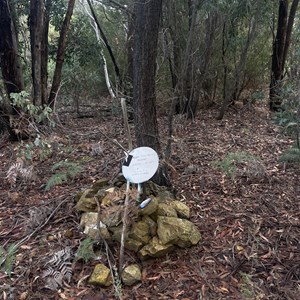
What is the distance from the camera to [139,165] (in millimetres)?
2275

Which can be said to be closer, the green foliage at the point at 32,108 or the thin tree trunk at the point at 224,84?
the green foliage at the point at 32,108

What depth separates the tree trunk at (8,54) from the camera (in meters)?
4.80

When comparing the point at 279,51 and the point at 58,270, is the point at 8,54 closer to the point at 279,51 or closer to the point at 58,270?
the point at 58,270

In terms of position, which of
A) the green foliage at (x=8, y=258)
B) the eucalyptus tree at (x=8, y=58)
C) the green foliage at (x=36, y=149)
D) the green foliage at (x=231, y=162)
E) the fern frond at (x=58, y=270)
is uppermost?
the eucalyptus tree at (x=8, y=58)

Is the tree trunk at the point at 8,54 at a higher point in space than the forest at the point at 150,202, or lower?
higher

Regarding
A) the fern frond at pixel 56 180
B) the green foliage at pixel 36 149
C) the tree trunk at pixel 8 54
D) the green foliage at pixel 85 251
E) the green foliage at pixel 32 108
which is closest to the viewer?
the green foliage at pixel 85 251

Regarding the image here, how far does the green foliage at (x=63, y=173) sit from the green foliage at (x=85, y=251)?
1117 millimetres

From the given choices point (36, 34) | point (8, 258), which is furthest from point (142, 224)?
point (36, 34)

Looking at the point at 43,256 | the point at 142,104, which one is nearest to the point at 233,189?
the point at 142,104

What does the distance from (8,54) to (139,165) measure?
12.7 feet

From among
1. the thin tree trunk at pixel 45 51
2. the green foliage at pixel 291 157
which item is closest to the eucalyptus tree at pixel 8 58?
the thin tree trunk at pixel 45 51

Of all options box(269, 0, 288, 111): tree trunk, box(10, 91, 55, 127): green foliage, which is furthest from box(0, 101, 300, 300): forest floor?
box(269, 0, 288, 111): tree trunk

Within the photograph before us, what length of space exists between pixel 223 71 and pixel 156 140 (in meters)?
4.59

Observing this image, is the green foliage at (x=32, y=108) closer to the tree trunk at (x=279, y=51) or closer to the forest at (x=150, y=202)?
the forest at (x=150, y=202)
